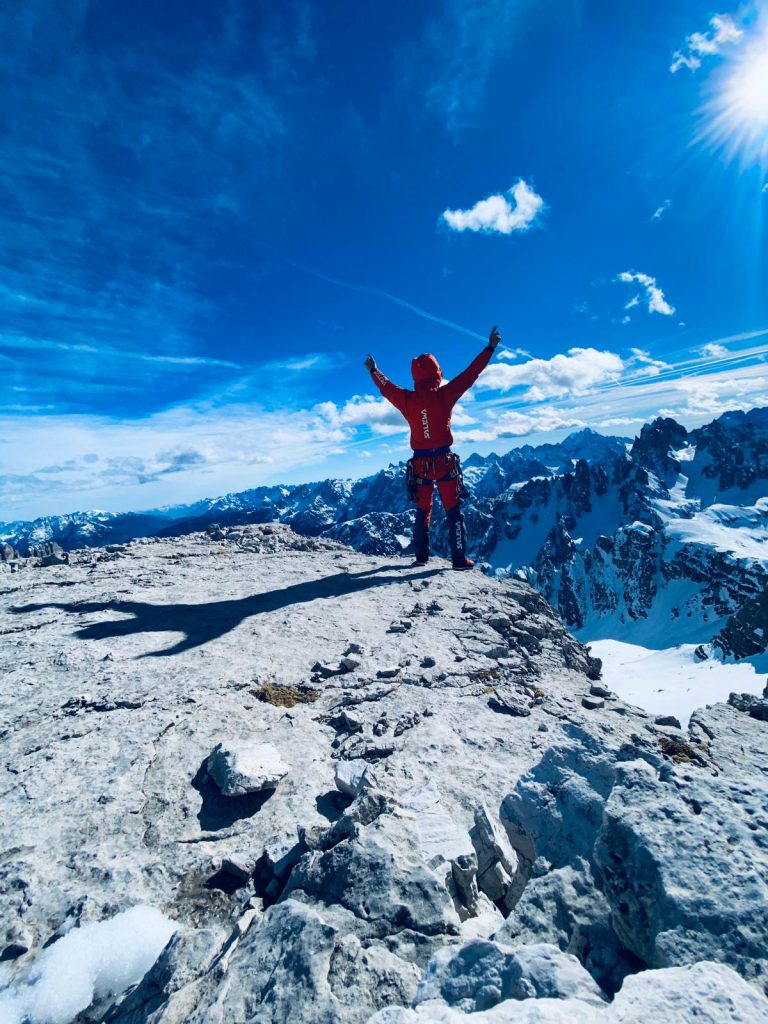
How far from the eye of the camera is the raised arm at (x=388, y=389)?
1552cm

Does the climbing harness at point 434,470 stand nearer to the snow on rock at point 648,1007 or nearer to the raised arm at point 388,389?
the raised arm at point 388,389

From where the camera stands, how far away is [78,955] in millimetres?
3502

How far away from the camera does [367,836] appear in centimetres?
351

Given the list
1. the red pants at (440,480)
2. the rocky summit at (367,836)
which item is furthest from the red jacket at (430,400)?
the rocky summit at (367,836)

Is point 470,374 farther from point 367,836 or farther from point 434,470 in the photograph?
point 367,836

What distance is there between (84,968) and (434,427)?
13606 mm

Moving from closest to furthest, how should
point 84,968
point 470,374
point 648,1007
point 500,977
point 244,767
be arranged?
point 648,1007 → point 500,977 → point 84,968 → point 244,767 → point 470,374

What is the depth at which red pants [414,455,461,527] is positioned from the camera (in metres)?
15.3

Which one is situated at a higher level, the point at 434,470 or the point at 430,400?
the point at 430,400

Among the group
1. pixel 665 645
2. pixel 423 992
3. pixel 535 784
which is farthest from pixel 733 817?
pixel 665 645

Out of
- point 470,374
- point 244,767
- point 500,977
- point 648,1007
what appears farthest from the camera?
point 470,374

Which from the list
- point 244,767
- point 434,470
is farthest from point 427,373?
point 244,767

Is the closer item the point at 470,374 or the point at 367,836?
the point at 367,836

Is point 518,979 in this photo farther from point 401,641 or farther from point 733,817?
point 401,641
